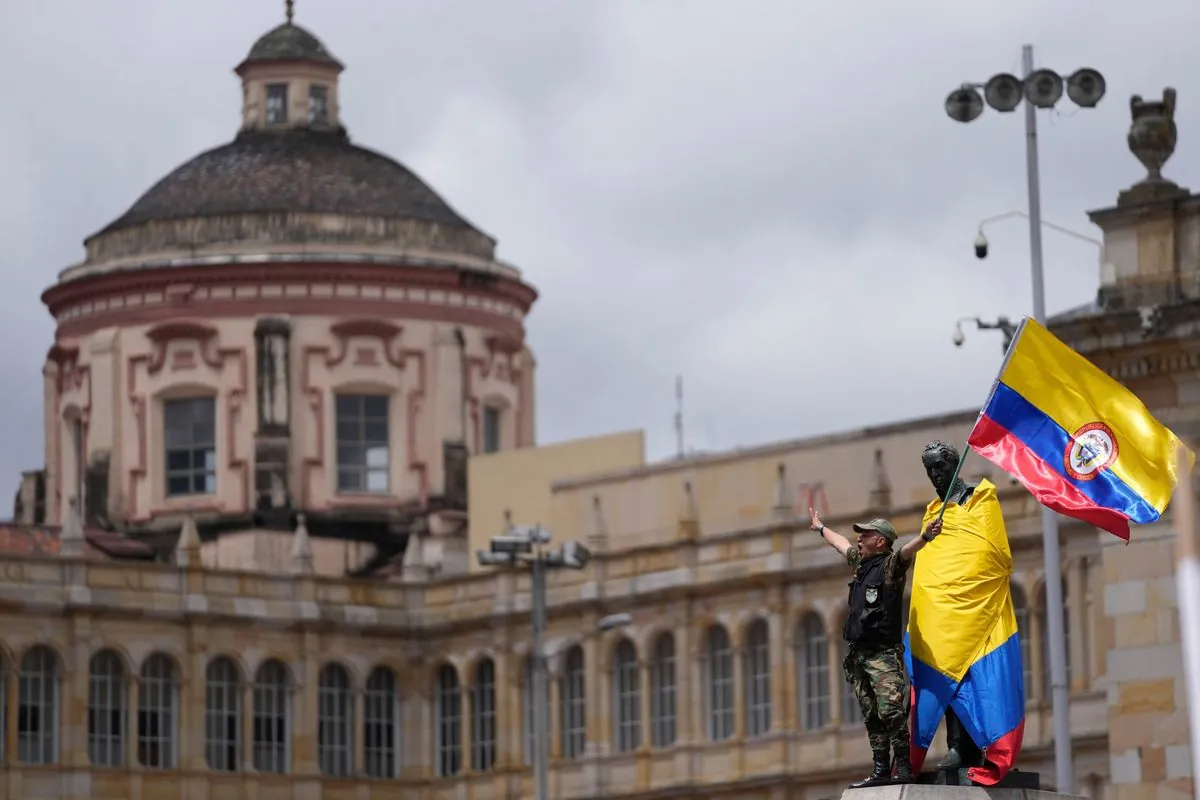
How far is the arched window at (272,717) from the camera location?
266 ft

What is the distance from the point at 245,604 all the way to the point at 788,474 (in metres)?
12.1

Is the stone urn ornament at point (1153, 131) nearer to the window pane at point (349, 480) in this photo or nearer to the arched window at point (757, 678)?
the arched window at point (757, 678)

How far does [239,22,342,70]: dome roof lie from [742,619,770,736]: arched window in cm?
2216

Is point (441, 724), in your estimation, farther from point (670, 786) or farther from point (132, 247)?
point (132, 247)

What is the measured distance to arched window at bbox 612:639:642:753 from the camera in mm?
79375

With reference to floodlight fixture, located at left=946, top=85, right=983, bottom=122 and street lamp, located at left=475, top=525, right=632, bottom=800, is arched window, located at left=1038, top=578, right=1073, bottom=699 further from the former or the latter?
floodlight fixture, located at left=946, top=85, right=983, bottom=122

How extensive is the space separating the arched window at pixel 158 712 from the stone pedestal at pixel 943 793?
54998 mm

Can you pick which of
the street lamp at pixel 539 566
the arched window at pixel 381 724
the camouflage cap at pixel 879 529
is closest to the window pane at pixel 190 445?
the arched window at pixel 381 724

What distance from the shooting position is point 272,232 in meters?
89.1

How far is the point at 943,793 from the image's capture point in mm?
25344

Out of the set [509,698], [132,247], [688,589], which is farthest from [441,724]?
[132,247]

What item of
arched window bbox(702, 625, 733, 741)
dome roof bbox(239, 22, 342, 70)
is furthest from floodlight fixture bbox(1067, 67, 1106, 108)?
dome roof bbox(239, 22, 342, 70)

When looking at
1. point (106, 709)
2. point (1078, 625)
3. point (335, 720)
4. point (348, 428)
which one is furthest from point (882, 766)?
point (348, 428)

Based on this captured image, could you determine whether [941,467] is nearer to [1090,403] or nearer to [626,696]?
[1090,403]
